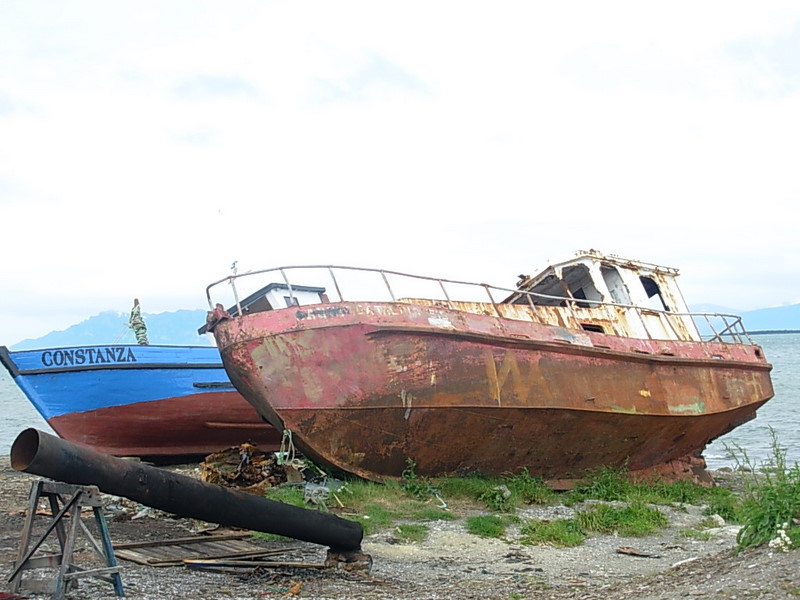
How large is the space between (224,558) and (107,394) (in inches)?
A: 305

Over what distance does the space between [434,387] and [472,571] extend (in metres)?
3.12

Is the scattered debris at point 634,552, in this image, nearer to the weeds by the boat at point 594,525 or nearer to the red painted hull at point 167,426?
the weeds by the boat at point 594,525

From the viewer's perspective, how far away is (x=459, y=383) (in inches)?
364

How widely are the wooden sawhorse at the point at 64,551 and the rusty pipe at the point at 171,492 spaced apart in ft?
0.49

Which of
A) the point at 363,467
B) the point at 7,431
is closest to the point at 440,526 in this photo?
the point at 363,467

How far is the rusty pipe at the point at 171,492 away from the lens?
443 centimetres

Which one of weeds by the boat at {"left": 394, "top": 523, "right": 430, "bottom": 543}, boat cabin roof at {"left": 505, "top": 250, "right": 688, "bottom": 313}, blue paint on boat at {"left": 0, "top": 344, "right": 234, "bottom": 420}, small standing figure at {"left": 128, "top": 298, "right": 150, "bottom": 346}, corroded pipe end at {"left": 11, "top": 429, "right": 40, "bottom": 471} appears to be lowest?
weeds by the boat at {"left": 394, "top": 523, "right": 430, "bottom": 543}

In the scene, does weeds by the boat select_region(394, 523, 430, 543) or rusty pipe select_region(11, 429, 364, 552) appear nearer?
rusty pipe select_region(11, 429, 364, 552)

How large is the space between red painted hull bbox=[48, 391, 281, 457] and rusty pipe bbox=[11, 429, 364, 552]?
26.6 feet

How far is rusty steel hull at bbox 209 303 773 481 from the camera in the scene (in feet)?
29.3

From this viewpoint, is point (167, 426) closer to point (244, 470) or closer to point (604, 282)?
point (244, 470)

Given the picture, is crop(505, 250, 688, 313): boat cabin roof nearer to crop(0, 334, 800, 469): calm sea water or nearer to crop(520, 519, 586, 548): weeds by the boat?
crop(0, 334, 800, 469): calm sea water

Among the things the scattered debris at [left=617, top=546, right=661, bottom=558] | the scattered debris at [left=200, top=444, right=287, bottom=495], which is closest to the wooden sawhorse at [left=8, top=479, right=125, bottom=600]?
the scattered debris at [left=200, top=444, right=287, bottom=495]

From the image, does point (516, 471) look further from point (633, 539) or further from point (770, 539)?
point (770, 539)
